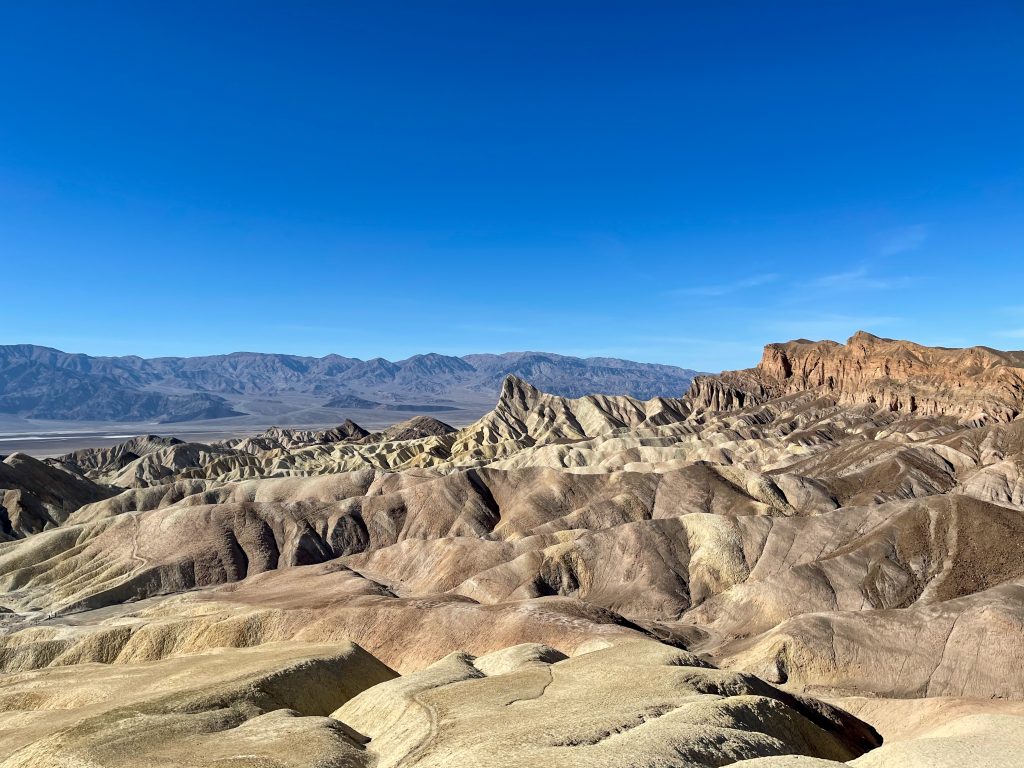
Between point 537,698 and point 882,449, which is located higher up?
point 882,449

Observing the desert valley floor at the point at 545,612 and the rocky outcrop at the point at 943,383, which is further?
the rocky outcrop at the point at 943,383

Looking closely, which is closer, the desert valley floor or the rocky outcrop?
the desert valley floor

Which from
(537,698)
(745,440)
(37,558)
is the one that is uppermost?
(745,440)

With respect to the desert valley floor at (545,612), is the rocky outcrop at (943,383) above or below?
above

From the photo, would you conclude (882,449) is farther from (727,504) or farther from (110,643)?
(110,643)

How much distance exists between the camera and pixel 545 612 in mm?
60719

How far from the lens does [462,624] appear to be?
60.6 m

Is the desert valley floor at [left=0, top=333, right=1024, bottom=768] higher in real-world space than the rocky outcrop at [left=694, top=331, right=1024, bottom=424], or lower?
lower

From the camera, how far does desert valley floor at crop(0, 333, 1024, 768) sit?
31.7m

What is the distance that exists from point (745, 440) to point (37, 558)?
433 ft

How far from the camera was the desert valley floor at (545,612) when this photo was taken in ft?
104

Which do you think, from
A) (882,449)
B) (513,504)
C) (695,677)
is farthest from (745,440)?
(695,677)

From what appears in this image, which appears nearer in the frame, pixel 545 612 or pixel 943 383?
pixel 545 612

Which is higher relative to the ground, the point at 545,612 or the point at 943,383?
the point at 943,383
